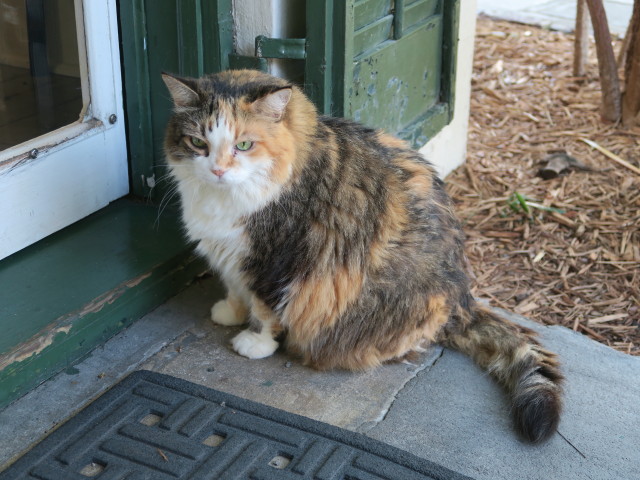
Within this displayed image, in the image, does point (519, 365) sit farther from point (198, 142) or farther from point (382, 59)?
point (382, 59)

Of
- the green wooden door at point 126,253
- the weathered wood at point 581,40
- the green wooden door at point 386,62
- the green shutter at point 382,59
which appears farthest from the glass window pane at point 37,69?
the weathered wood at point 581,40

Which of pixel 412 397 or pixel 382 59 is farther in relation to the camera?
pixel 382 59

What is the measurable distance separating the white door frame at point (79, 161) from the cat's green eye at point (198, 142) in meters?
0.79

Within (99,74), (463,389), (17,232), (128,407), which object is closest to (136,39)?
(99,74)

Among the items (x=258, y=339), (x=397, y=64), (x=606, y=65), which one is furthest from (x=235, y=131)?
(x=606, y=65)

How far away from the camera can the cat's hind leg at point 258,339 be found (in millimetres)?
2851

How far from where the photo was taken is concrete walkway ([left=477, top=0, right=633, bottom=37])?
677 centimetres

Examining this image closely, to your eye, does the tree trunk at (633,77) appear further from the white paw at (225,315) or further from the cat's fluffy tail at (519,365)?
the white paw at (225,315)

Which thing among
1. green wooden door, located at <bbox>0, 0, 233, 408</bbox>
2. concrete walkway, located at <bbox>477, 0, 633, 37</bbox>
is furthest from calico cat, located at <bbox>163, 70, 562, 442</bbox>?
concrete walkway, located at <bbox>477, 0, 633, 37</bbox>

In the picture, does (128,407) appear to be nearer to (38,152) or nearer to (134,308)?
(134,308)

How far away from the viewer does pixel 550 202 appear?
4.21 m

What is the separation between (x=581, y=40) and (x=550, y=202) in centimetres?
185

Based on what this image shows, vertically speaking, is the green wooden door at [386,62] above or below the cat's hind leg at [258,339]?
above

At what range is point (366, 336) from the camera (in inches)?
109
